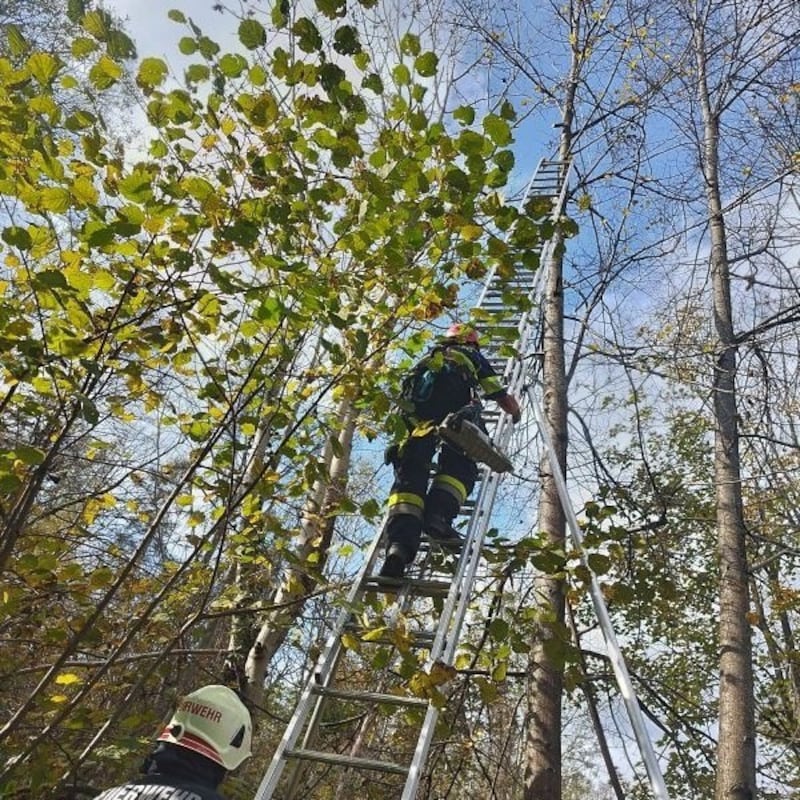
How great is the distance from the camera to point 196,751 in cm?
218

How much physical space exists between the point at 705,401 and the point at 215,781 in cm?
521

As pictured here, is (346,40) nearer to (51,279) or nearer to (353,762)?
(51,279)

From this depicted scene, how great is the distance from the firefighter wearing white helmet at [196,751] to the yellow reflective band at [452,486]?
210 cm

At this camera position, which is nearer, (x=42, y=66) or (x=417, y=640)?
(x=42, y=66)

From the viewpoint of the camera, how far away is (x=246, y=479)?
3.67 metres

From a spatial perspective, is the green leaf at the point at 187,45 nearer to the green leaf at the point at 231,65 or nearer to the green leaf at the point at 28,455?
the green leaf at the point at 231,65

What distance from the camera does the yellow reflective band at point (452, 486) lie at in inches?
172

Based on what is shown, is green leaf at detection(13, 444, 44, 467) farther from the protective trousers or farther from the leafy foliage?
the protective trousers

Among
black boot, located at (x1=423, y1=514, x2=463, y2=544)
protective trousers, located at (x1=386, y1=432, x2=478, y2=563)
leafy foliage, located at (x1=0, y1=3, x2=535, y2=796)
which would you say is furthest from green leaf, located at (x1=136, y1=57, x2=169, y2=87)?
black boot, located at (x1=423, y1=514, x2=463, y2=544)

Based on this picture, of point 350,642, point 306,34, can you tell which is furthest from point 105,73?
point 350,642

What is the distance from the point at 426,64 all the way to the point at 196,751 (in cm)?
230

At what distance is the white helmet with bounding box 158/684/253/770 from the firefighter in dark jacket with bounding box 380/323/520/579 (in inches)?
63.4

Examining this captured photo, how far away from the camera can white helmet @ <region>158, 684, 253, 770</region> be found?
2211mm

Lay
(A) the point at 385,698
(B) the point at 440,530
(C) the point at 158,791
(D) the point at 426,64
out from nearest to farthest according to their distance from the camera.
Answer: (C) the point at 158,791, (D) the point at 426,64, (A) the point at 385,698, (B) the point at 440,530
